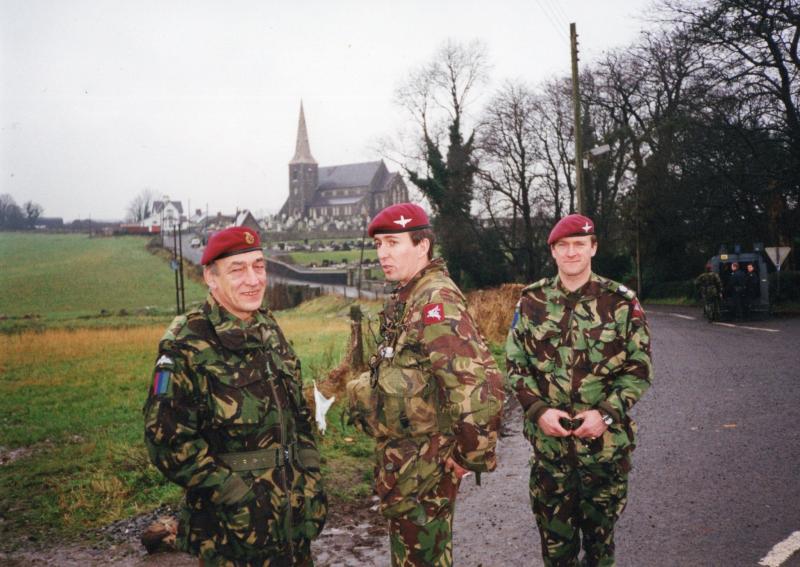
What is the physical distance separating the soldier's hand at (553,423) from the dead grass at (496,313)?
9505mm

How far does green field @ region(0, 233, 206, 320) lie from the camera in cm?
1015

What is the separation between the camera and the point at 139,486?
18.4ft

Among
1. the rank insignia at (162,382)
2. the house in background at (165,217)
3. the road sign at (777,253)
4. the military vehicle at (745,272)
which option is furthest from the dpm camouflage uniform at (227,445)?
the road sign at (777,253)

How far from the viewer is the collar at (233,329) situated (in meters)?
2.73

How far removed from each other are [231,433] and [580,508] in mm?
1874

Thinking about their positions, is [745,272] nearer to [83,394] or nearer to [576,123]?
[576,123]

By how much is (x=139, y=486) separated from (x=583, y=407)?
13.6ft

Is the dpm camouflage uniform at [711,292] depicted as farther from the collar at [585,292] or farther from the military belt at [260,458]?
the military belt at [260,458]

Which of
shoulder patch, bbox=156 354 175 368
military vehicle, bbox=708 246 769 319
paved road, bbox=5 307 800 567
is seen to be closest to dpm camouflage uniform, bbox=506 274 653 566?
paved road, bbox=5 307 800 567

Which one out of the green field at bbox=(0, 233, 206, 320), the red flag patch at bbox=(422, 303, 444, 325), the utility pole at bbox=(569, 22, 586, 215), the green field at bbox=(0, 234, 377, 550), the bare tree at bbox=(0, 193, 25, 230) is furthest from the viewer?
the utility pole at bbox=(569, 22, 586, 215)

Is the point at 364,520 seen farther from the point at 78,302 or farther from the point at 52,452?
the point at 78,302

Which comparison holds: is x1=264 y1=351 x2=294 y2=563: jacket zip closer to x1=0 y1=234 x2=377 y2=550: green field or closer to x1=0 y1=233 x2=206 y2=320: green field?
x1=0 y1=234 x2=377 y2=550: green field

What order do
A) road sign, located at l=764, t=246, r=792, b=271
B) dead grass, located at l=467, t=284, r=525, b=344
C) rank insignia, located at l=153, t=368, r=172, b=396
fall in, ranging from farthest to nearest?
road sign, located at l=764, t=246, r=792, b=271
dead grass, located at l=467, t=284, r=525, b=344
rank insignia, located at l=153, t=368, r=172, b=396

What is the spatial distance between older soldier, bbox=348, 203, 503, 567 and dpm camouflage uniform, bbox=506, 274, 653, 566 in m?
0.70
